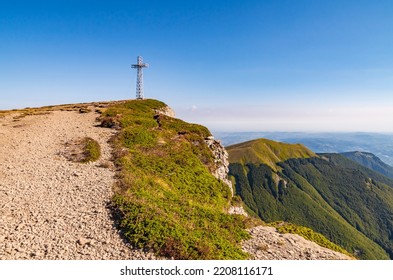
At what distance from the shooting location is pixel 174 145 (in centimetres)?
3612

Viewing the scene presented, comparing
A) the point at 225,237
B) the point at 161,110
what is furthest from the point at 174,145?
the point at 161,110

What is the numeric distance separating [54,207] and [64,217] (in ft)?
5.69

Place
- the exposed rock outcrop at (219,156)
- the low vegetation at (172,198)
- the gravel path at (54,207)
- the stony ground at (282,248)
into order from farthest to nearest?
the exposed rock outcrop at (219,156) → the stony ground at (282,248) → the low vegetation at (172,198) → the gravel path at (54,207)

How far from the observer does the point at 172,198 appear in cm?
2028

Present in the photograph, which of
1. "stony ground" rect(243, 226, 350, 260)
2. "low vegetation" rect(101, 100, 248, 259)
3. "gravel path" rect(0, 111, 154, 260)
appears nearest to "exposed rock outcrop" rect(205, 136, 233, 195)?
"low vegetation" rect(101, 100, 248, 259)

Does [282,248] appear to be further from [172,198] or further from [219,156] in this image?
[219,156]

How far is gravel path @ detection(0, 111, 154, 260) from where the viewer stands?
42.1 ft

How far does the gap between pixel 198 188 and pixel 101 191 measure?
34.0ft

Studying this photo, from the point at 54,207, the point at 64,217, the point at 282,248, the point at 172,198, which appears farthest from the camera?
the point at 172,198

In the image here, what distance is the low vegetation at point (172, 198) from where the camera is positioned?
13.9 metres

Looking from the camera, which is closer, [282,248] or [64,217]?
[64,217]

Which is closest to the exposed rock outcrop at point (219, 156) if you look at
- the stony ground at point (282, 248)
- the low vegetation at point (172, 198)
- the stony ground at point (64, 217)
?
the low vegetation at point (172, 198)

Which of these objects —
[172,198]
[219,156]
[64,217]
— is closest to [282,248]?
[172,198]

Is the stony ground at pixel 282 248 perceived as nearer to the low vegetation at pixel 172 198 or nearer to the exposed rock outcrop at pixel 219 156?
the low vegetation at pixel 172 198
